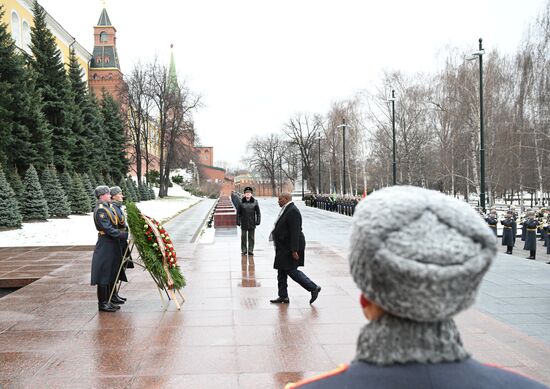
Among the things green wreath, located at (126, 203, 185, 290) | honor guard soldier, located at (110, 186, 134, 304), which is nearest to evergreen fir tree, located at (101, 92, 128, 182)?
honor guard soldier, located at (110, 186, 134, 304)

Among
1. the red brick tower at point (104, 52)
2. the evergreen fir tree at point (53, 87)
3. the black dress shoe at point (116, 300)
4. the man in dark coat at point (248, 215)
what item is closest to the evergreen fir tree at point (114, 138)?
the evergreen fir tree at point (53, 87)

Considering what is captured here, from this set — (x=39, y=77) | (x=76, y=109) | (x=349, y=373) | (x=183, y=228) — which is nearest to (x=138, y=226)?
(x=349, y=373)

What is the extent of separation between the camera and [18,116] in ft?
83.5

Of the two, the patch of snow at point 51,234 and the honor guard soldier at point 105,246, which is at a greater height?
the honor guard soldier at point 105,246

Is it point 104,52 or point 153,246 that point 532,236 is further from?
point 104,52

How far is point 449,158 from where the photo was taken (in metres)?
39.2

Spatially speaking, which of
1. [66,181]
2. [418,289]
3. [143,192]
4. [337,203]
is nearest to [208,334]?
[418,289]

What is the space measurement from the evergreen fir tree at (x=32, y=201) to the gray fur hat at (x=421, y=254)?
26007 millimetres

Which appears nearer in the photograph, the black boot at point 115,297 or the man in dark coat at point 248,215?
the black boot at point 115,297

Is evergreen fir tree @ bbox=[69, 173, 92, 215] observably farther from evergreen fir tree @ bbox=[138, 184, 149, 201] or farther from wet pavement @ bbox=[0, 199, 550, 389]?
evergreen fir tree @ bbox=[138, 184, 149, 201]

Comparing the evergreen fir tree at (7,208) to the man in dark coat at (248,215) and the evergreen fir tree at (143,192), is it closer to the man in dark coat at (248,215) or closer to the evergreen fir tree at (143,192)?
the man in dark coat at (248,215)

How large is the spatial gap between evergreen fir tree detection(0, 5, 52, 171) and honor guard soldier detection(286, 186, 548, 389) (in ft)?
80.3

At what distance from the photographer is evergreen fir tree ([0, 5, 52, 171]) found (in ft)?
77.1

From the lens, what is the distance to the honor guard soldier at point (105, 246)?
7.64 metres
